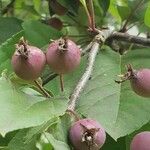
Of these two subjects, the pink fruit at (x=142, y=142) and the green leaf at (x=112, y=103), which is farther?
the green leaf at (x=112, y=103)

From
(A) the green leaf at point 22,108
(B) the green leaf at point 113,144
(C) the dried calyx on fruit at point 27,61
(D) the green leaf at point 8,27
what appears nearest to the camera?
(A) the green leaf at point 22,108

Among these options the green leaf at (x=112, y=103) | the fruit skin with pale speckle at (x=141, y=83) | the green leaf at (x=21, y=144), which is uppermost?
the fruit skin with pale speckle at (x=141, y=83)

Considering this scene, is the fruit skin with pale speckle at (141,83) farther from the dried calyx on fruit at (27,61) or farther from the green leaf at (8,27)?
the green leaf at (8,27)

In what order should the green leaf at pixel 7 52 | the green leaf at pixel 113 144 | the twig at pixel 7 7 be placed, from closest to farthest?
the green leaf at pixel 113 144
the green leaf at pixel 7 52
the twig at pixel 7 7

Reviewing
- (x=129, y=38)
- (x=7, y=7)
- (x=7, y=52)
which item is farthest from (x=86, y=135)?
(x=7, y=7)

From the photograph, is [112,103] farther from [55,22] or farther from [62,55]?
[55,22]

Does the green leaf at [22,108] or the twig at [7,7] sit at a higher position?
the green leaf at [22,108]

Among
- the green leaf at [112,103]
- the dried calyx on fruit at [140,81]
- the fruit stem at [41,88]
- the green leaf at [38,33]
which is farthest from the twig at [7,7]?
the dried calyx on fruit at [140,81]
